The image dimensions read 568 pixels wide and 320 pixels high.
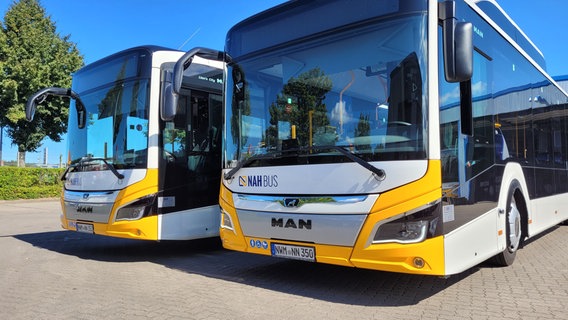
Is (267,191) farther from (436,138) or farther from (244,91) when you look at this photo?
(436,138)

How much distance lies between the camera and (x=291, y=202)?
4.86 meters

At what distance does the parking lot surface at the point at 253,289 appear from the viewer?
14.3ft

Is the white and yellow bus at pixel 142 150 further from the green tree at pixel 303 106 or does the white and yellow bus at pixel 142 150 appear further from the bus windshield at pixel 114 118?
the green tree at pixel 303 106

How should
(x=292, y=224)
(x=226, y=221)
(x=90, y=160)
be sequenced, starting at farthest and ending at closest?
(x=90, y=160) < (x=226, y=221) < (x=292, y=224)

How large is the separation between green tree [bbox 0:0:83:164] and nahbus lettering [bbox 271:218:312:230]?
25.1 meters

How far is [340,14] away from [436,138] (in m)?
1.67

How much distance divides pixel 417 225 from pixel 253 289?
2.15 m

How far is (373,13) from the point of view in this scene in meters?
4.51

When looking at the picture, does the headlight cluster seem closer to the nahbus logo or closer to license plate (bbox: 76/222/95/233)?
the nahbus logo

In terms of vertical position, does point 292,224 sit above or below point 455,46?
below

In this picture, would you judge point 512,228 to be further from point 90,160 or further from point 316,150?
point 90,160

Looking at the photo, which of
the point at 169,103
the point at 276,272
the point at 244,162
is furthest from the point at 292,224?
the point at 169,103

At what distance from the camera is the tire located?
5816 mm

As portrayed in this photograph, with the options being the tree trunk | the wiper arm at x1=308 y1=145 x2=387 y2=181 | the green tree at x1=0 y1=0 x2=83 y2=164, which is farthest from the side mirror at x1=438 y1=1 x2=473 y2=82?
the tree trunk
